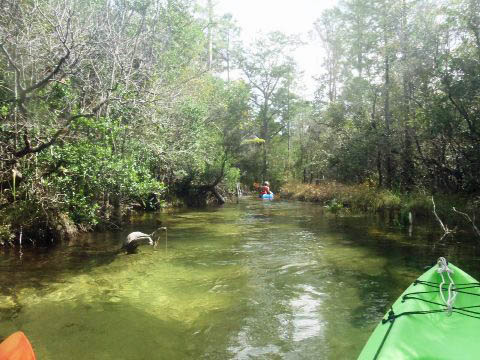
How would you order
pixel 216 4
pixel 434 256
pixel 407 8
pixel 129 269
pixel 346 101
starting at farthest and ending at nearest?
pixel 216 4, pixel 346 101, pixel 407 8, pixel 434 256, pixel 129 269

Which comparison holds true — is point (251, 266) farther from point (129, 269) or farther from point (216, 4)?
point (216, 4)

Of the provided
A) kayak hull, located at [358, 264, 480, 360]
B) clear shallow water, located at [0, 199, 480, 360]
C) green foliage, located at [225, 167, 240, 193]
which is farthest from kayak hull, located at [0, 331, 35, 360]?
green foliage, located at [225, 167, 240, 193]

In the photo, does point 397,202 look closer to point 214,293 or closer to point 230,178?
point 214,293

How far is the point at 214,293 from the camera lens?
5949 mm

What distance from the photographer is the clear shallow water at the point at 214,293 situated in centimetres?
422

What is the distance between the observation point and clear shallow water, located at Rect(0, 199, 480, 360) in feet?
13.8

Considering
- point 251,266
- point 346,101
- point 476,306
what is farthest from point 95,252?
point 346,101

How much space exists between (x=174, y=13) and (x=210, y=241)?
1051 cm

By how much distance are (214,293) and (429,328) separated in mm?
3312

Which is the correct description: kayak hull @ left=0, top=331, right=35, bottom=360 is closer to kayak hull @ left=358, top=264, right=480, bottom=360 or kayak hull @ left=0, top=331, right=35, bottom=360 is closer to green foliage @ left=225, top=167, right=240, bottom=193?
kayak hull @ left=358, top=264, right=480, bottom=360

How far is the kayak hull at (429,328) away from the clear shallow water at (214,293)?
813mm

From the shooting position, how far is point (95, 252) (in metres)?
8.58

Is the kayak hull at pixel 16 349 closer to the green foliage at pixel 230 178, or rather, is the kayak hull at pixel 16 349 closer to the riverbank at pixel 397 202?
the riverbank at pixel 397 202

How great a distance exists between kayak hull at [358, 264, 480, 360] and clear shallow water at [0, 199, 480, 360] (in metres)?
0.81
